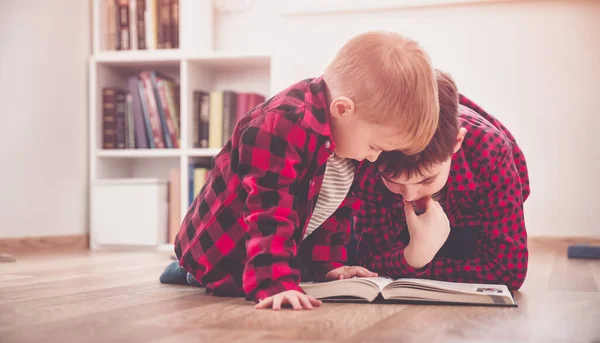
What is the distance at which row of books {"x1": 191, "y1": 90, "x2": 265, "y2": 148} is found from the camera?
285 centimetres

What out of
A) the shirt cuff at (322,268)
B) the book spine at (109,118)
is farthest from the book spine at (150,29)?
the shirt cuff at (322,268)

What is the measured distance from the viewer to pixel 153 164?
10.3 ft

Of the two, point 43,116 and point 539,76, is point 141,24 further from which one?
point 539,76

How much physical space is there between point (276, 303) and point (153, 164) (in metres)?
2.25

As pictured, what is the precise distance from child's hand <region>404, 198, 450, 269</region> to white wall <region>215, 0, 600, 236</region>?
165 cm

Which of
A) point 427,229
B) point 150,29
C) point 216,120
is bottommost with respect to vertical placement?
point 427,229

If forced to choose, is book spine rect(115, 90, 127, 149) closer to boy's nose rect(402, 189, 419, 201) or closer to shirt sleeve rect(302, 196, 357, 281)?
shirt sleeve rect(302, 196, 357, 281)

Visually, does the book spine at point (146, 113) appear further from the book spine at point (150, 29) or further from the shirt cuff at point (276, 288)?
the shirt cuff at point (276, 288)

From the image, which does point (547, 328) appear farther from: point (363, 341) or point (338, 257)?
point (338, 257)

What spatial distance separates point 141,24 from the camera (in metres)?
2.94

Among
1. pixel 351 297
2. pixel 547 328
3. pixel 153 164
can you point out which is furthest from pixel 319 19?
pixel 547 328

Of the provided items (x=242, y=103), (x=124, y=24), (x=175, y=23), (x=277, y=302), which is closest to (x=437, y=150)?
(x=277, y=302)

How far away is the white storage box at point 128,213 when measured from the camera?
2.80m

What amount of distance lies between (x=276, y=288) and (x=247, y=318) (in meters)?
0.09
